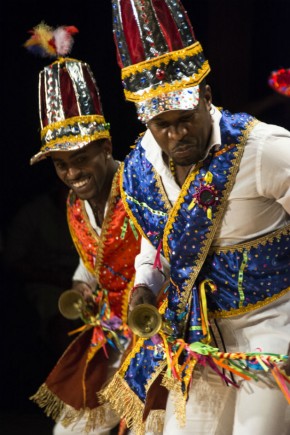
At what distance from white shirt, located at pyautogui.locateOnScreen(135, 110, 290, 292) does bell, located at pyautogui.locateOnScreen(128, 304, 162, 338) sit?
0.27m

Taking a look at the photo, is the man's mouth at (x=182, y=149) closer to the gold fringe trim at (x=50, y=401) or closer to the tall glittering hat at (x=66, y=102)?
the tall glittering hat at (x=66, y=102)

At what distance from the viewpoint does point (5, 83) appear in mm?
4430

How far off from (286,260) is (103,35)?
5.67 ft

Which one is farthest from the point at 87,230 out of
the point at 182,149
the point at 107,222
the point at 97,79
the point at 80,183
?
the point at 182,149

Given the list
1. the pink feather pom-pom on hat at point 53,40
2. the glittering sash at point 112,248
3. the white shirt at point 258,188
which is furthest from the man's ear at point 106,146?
the white shirt at point 258,188

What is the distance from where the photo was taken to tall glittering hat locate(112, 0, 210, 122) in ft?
9.02

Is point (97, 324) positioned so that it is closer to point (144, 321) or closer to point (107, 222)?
point (107, 222)

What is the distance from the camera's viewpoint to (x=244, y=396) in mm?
2803

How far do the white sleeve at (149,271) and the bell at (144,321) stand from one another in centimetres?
18

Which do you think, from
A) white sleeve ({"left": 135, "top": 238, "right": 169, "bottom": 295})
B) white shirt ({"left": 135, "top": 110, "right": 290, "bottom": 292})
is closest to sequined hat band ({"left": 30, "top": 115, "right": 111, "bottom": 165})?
white sleeve ({"left": 135, "top": 238, "right": 169, "bottom": 295})

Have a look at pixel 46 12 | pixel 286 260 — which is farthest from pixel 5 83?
pixel 286 260

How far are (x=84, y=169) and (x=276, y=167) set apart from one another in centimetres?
101

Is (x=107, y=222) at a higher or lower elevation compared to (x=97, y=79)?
lower

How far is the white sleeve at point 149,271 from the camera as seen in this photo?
Result: 120 inches
